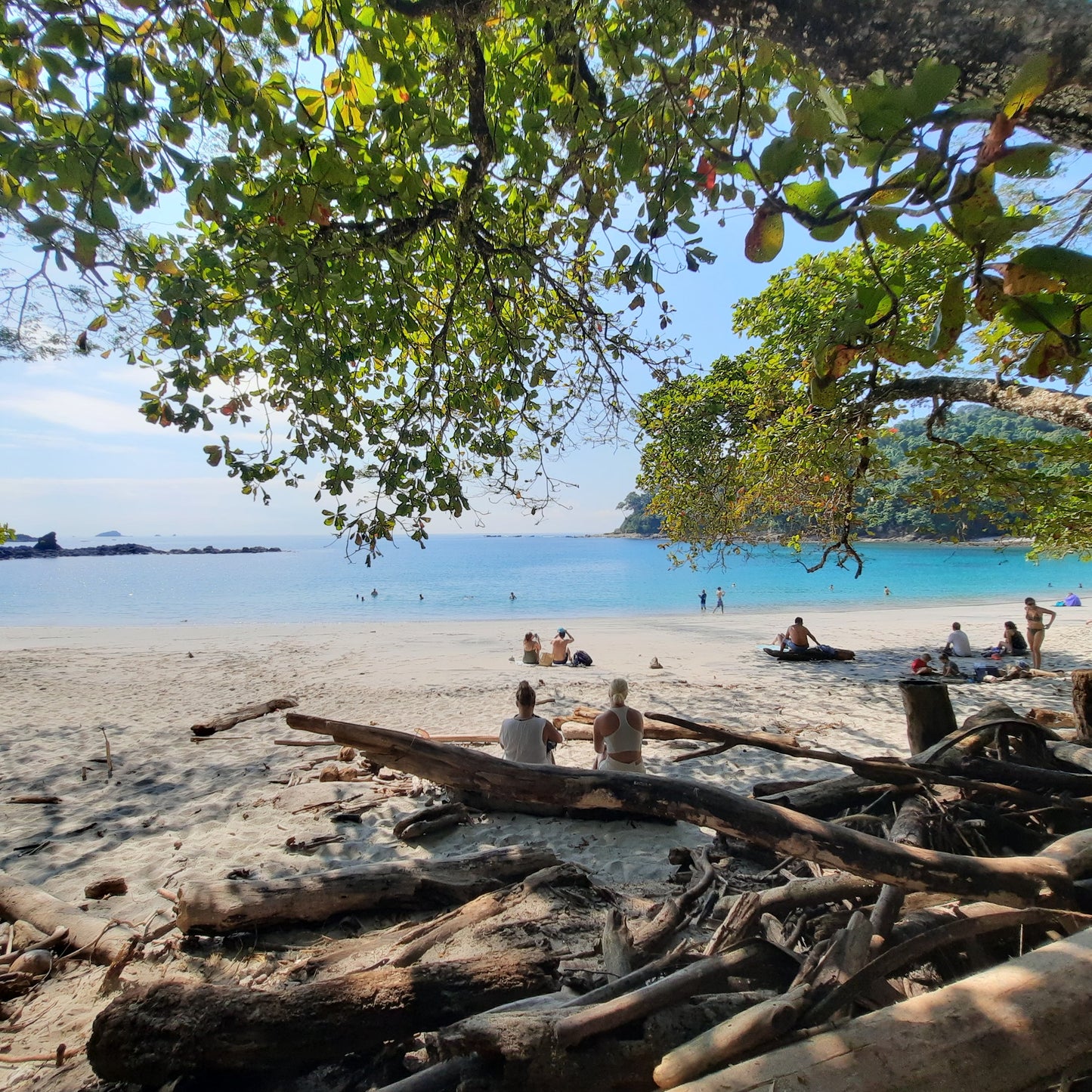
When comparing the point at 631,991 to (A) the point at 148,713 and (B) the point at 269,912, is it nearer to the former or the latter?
(B) the point at 269,912

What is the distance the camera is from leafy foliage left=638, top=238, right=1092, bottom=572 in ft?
24.0

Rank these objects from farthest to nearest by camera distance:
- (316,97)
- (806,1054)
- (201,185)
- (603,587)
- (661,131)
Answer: (603,587)
(316,97)
(661,131)
(201,185)
(806,1054)

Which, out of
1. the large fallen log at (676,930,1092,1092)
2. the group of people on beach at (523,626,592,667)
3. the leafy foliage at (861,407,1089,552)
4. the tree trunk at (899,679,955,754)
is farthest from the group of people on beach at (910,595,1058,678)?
the large fallen log at (676,930,1092,1092)

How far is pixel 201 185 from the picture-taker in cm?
262

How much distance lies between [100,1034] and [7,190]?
3.48 meters

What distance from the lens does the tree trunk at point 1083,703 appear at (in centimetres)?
480

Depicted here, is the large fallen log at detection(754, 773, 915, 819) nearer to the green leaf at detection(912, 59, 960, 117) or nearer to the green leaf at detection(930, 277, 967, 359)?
the green leaf at detection(930, 277, 967, 359)

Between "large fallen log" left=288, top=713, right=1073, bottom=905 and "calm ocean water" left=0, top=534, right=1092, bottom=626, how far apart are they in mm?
10749

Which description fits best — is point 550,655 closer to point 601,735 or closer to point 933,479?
point 933,479

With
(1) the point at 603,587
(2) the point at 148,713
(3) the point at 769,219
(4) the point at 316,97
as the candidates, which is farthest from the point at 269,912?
(1) the point at 603,587

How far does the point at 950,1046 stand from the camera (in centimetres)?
157

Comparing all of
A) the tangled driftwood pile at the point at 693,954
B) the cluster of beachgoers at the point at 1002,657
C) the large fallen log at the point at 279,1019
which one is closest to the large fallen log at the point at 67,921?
the tangled driftwood pile at the point at 693,954

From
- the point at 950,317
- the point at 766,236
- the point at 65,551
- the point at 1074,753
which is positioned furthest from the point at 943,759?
the point at 65,551

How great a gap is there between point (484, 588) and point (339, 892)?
58.4 meters
